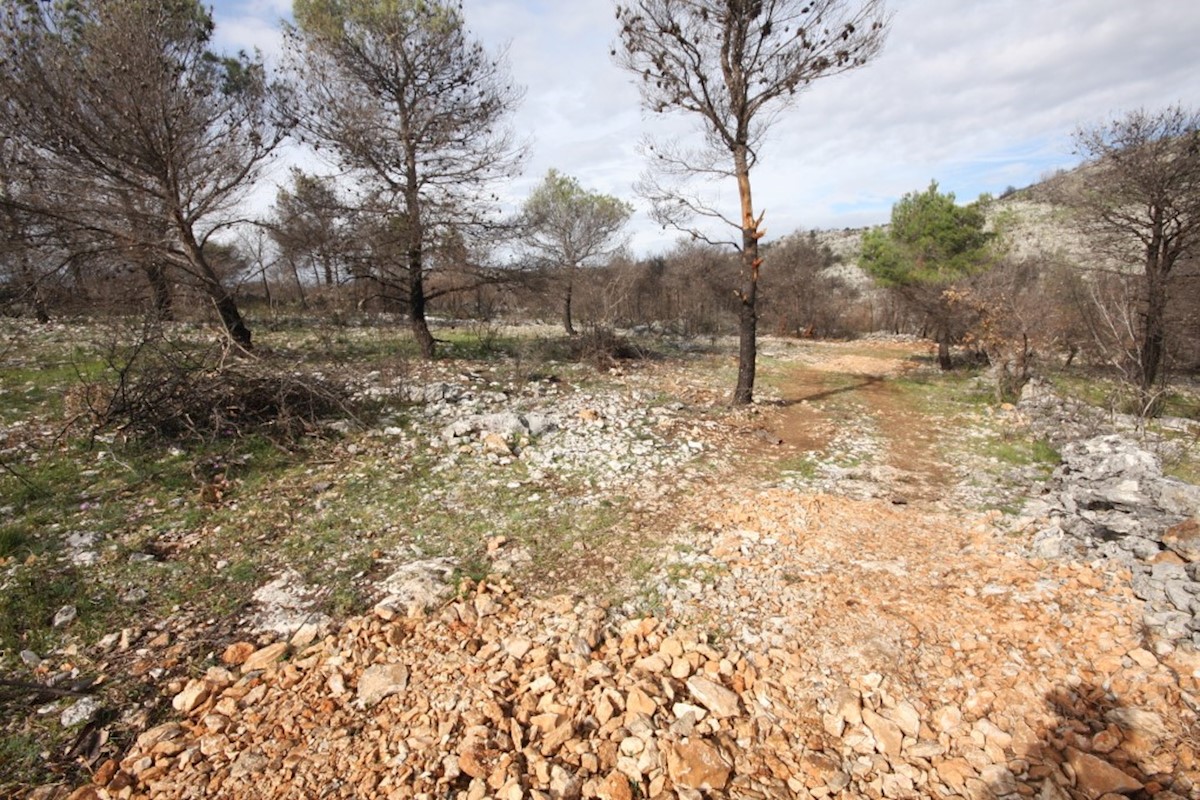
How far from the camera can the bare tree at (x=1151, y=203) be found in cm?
1013

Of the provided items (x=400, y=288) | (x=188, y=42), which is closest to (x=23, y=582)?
(x=400, y=288)

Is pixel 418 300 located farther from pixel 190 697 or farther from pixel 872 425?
pixel 190 697

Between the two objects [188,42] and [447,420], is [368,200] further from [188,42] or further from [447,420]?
[447,420]

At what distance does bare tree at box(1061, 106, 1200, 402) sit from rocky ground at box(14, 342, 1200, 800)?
8957 millimetres

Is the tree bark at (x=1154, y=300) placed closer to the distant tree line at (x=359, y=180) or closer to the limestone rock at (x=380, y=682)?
the distant tree line at (x=359, y=180)

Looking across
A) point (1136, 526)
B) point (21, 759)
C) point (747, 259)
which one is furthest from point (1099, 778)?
point (747, 259)

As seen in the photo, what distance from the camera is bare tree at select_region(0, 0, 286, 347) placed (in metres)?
7.99

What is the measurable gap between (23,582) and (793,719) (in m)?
5.13

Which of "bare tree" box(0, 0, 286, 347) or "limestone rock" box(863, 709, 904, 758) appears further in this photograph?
"bare tree" box(0, 0, 286, 347)

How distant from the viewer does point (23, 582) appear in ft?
11.8

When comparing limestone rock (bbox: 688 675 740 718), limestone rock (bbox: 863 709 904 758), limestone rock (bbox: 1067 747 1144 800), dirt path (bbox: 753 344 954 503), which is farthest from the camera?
dirt path (bbox: 753 344 954 503)

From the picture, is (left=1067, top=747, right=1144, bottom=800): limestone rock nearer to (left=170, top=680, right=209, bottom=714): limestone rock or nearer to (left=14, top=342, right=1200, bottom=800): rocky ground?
(left=14, top=342, right=1200, bottom=800): rocky ground

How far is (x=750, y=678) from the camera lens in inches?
116

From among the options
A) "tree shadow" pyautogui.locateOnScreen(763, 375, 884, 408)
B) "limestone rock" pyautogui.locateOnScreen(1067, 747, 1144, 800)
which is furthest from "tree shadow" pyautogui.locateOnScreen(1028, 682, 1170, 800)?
"tree shadow" pyautogui.locateOnScreen(763, 375, 884, 408)
